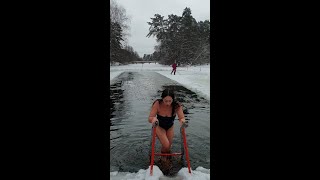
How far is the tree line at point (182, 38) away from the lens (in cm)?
4888

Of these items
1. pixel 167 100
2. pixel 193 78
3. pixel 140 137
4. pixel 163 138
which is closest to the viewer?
pixel 167 100

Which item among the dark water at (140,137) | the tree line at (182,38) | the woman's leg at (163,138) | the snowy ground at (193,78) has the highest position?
the tree line at (182,38)

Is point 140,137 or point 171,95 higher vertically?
point 171,95

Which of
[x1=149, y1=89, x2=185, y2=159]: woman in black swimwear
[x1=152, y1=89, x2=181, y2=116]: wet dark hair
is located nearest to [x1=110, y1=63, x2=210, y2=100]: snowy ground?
[x1=149, y1=89, x2=185, y2=159]: woman in black swimwear

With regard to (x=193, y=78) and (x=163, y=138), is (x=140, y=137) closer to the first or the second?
(x=163, y=138)

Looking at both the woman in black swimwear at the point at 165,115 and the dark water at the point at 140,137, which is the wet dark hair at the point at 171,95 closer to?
the woman in black swimwear at the point at 165,115

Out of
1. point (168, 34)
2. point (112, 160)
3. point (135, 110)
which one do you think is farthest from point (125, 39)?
point (112, 160)

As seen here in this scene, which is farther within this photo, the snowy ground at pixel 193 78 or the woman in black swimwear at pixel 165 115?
the snowy ground at pixel 193 78

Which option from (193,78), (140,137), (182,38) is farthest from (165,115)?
(182,38)

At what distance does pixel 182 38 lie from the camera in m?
49.1

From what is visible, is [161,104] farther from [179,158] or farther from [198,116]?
[198,116]

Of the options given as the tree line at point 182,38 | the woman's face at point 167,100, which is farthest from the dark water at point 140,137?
the tree line at point 182,38

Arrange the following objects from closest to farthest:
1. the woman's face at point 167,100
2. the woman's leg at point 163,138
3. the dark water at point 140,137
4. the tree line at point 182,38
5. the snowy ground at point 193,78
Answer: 1. the woman's face at point 167,100
2. the woman's leg at point 163,138
3. the dark water at point 140,137
4. the snowy ground at point 193,78
5. the tree line at point 182,38

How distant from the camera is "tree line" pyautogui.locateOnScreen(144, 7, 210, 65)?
4888cm
